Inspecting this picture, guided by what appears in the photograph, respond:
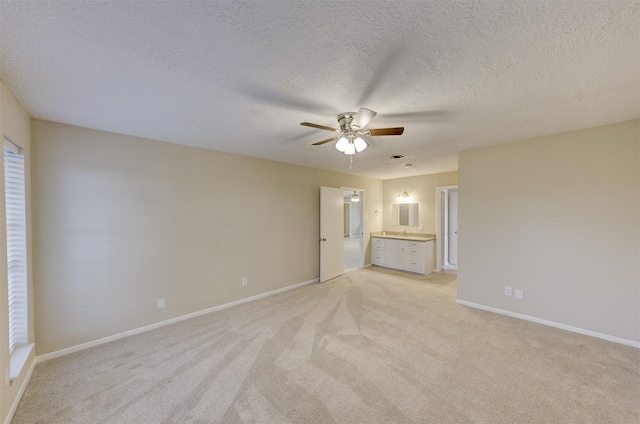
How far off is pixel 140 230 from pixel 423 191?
5.62 metres

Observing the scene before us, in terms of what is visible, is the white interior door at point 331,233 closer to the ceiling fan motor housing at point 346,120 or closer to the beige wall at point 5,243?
the ceiling fan motor housing at point 346,120

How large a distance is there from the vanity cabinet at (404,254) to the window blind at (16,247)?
580 centimetres

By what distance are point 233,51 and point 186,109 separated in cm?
107

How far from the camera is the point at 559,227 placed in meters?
3.00

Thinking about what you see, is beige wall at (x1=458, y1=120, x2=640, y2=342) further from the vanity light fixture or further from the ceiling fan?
the vanity light fixture

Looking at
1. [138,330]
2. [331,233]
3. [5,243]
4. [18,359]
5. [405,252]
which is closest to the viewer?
[5,243]

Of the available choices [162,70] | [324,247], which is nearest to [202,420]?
[162,70]

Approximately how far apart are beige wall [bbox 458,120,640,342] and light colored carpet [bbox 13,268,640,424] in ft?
1.22

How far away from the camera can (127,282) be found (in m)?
2.91

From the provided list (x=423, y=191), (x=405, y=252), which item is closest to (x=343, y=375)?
(x=405, y=252)

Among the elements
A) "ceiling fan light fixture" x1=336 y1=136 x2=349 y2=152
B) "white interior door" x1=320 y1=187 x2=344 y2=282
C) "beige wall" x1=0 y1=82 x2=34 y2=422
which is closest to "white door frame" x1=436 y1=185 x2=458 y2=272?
"white interior door" x1=320 y1=187 x2=344 y2=282

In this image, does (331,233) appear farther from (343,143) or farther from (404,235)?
(343,143)

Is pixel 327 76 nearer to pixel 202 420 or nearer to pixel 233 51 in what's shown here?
pixel 233 51

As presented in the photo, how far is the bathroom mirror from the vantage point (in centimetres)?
623
